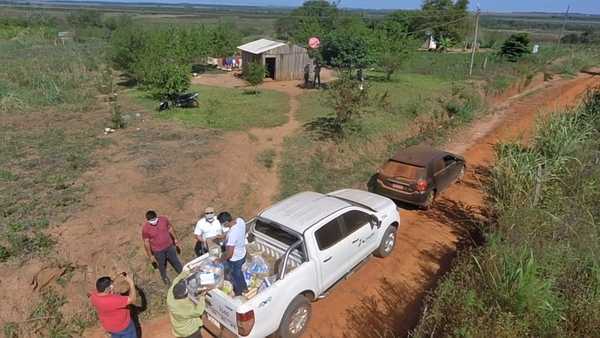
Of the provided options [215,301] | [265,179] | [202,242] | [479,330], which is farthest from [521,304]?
[265,179]

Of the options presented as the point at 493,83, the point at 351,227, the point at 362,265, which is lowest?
the point at 362,265

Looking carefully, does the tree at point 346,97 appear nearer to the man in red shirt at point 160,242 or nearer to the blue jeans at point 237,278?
the man in red shirt at point 160,242

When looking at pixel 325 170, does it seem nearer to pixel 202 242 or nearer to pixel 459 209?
pixel 459 209

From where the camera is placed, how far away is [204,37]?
32.6 metres

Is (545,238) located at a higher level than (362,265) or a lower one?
higher

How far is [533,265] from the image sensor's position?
16.7 ft

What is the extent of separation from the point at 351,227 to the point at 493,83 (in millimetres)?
22227

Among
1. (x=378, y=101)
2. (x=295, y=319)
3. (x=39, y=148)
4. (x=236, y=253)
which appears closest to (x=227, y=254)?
(x=236, y=253)

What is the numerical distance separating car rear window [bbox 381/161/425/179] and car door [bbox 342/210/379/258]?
2.94m

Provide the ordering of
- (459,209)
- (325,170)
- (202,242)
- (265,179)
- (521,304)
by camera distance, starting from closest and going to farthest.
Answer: (521,304) → (202,242) → (459,209) → (265,179) → (325,170)

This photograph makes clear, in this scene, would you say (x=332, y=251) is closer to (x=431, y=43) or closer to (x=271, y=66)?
(x=271, y=66)

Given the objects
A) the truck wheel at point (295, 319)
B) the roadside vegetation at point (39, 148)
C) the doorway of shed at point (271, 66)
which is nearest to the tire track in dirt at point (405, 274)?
the truck wheel at point (295, 319)

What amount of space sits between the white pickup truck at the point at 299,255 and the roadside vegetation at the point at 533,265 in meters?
1.68

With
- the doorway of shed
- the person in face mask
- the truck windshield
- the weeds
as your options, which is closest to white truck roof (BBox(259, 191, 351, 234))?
the truck windshield
